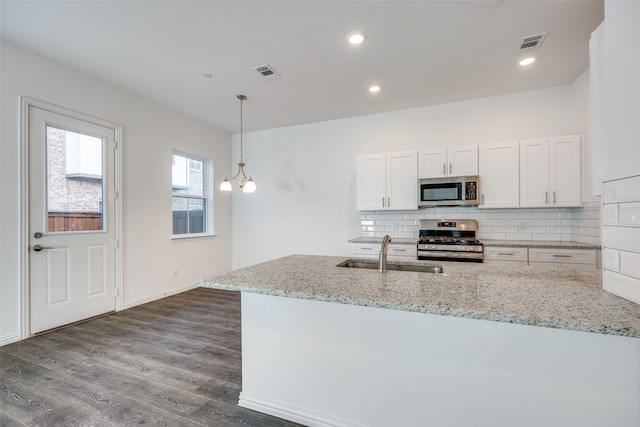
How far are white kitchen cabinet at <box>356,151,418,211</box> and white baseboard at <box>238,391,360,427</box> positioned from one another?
283 centimetres

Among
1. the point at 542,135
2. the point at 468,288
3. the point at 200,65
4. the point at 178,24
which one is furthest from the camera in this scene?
the point at 542,135

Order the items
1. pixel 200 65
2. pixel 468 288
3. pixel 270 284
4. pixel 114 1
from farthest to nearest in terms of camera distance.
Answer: pixel 200 65 → pixel 114 1 → pixel 270 284 → pixel 468 288

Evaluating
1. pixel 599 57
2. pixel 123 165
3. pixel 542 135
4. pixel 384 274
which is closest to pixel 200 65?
pixel 123 165

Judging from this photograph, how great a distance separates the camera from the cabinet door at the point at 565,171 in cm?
319

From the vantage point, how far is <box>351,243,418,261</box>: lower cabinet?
144 inches

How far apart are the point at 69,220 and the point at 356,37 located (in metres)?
3.52

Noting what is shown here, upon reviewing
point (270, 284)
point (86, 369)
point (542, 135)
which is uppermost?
point (542, 135)

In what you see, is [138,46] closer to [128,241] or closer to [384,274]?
[128,241]

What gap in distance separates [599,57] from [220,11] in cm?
244

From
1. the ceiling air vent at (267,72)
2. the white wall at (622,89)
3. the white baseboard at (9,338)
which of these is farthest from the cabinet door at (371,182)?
the white baseboard at (9,338)

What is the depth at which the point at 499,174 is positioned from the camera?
11.4ft

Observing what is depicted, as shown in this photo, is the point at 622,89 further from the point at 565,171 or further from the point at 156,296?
the point at 156,296

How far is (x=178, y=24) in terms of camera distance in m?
2.36

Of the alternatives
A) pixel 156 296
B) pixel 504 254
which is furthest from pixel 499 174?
pixel 156 296
